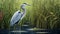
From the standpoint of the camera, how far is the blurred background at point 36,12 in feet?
7.39

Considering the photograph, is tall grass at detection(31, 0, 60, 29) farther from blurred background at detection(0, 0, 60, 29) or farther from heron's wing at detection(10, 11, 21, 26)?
heron's wing at detection(10, 11, 21, 26)

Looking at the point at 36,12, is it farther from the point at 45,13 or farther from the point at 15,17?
the point at 15,17

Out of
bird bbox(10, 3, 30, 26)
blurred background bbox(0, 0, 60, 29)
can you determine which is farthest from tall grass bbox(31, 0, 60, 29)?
bird bbox(10, 3, 30, 26)

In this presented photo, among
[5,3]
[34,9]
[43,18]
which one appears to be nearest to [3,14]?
[5,3]

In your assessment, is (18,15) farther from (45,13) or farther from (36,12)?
(45,13)

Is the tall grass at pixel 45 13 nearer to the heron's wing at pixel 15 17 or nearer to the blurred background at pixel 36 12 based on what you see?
the blurred background at pixel 36 12

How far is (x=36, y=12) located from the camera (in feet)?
7.43

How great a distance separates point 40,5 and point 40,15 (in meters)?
0.16

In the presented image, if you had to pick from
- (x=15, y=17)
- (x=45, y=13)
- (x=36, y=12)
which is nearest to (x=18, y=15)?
(x=15, y=17)

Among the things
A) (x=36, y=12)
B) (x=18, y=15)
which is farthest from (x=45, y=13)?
(x=18, y=15)

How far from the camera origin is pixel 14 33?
7.42 feet

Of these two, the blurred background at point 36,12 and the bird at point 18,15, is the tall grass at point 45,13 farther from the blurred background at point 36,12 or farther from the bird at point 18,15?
the bird at point 18,15

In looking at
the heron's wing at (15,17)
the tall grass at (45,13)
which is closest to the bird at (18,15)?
the heron's wing at (15,17)

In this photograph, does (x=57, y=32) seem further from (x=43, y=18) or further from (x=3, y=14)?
(x=3, y=14)
